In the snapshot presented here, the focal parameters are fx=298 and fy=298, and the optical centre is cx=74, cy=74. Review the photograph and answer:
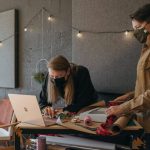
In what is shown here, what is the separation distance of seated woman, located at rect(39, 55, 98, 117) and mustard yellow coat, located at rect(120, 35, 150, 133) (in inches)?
24.5

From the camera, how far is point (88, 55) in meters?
3.06

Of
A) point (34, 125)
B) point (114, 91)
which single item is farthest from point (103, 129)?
point (114, 91)

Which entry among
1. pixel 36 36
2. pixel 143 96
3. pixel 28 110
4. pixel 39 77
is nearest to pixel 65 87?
pixel 28 110

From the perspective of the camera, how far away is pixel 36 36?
3832 mm

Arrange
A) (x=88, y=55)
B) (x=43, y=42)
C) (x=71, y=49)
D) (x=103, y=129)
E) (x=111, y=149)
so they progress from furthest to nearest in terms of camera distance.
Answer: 1. (x=43, y=42)
2. (x=71, y=49)
3. (x=88, y=55)
4. (x=111, y=149)
5. (x=103, y=129)

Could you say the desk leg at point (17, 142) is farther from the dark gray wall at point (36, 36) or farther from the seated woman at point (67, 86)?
the dark gray wall at point (36, 36)

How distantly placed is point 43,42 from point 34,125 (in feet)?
6.87

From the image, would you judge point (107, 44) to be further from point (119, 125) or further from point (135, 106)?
point (119, 125)

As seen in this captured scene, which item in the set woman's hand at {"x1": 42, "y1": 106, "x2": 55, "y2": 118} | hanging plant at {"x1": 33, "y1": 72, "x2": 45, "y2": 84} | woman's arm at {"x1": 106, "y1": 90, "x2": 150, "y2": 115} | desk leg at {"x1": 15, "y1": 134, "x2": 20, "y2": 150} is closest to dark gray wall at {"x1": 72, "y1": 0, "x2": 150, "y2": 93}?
hanging plant at {"x1": 33, "y1": 72, "x2": 45, "y2": 84}

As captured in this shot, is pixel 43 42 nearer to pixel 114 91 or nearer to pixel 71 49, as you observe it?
pixel 71 49

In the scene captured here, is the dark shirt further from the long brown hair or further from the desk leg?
the desk leg

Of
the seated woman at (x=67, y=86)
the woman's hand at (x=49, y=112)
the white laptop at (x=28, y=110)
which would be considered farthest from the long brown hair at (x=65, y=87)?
the white laptop at (x=28, y=110)

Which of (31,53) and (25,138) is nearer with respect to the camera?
(25,138)

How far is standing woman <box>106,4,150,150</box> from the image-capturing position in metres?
1.76
